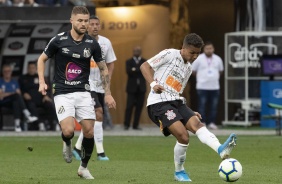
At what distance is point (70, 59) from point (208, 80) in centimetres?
1434

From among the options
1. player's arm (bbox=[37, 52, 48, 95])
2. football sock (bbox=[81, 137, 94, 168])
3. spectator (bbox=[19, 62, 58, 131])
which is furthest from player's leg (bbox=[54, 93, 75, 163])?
spectator (bbox=[19, 62, 58, 131])

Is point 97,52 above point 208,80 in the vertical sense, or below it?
above

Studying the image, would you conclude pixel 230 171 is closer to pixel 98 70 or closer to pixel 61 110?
pixel 61 110

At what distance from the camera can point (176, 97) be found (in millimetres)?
14422

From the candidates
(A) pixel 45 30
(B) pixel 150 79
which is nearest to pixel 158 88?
(B) pixel 150 79

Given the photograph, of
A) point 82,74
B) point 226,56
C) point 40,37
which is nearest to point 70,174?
point 82,74

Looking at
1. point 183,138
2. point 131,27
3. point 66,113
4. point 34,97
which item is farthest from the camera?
point 131,27

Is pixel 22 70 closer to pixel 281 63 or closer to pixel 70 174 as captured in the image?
pixel 281 63

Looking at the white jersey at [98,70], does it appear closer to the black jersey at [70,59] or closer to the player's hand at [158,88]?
the black jersey at [70,59]

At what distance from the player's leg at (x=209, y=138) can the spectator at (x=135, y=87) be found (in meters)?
14.2

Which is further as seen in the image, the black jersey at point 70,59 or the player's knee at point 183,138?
the black jersey at point 70,59

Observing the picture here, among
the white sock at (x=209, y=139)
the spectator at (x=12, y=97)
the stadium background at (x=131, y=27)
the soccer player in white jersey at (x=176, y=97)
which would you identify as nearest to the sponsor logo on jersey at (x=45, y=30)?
the stadium background at (x=131, y=27)

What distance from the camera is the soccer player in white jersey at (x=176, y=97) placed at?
14102 mm

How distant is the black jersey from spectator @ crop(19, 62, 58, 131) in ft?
42.7
